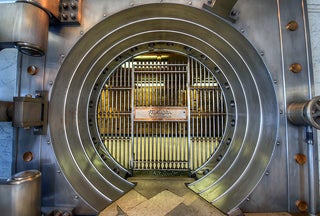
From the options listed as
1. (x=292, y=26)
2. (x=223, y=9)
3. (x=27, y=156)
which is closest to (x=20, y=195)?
(x=27, y=156)

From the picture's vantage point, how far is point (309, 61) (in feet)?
4.09

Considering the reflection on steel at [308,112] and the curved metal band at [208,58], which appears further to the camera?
the curved metal band at [208,58]

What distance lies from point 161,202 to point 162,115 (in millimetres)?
711

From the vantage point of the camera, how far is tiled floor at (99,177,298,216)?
1.16 m

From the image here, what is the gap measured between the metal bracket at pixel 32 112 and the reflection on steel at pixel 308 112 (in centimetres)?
179

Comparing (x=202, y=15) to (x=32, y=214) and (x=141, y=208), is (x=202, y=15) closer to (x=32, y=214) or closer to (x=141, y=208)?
(x=141, y=208)

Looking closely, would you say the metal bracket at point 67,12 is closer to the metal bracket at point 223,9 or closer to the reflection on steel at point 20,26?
the reflection on steel at point 20,26

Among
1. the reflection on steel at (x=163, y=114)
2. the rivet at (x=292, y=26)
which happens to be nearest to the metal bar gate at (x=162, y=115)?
the reflection on steel at (x=163, y=114)

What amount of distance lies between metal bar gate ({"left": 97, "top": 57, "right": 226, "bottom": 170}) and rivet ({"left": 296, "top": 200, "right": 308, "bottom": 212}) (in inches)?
26.7

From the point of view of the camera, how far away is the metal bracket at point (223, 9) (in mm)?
1184

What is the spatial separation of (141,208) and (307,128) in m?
1.31

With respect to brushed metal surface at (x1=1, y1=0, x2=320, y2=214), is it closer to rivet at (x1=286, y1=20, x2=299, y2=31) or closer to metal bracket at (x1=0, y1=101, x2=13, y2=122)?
rivet at (x1=286, y1=20, x2=299, y2=31)

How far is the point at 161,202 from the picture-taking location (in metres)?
1.25

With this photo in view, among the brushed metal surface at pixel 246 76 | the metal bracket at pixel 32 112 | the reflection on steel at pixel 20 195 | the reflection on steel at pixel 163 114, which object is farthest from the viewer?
the reflection on steel at pixel 163 114
